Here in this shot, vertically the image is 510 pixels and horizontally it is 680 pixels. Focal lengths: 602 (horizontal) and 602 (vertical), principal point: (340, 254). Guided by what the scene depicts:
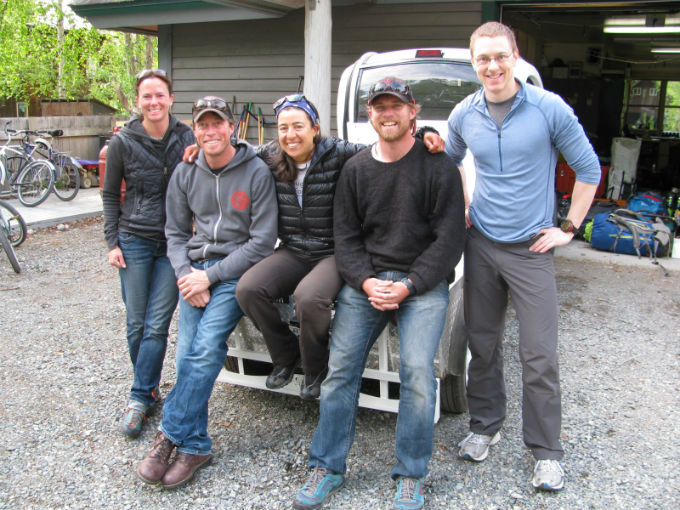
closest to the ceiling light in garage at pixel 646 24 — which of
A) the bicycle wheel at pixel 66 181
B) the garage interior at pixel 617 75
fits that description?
the garage interior at pixel 617 75

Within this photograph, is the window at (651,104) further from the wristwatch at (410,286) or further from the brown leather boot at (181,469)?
the brown leather boot at (181,469)

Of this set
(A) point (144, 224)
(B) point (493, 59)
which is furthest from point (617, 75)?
(A) point (144, 224)

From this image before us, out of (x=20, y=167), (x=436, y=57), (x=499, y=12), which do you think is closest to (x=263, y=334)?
(x=436, y=57)

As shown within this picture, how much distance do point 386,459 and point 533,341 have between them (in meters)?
0.98

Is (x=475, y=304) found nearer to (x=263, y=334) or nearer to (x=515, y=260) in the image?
(x=515, y=260)

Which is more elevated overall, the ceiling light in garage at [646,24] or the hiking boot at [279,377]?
the ceiling light in garage at [646,24]

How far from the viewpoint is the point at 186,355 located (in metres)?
3.01

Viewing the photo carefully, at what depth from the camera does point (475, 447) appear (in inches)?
121

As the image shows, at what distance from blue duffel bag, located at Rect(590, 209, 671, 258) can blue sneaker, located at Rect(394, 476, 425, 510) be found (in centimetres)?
558

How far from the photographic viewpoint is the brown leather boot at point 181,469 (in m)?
2.83

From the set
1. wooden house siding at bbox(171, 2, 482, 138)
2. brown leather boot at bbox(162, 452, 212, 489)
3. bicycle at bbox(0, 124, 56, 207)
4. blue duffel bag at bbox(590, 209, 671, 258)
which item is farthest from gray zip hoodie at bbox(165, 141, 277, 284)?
bicycle at bbox(0, 124, 56, 207)

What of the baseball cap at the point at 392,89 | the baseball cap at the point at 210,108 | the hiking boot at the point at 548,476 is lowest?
the hiking boot at the point at 548,476

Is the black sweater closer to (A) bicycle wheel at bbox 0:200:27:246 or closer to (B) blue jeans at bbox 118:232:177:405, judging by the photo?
(B) blue jeans at bbox 118:232:177:405

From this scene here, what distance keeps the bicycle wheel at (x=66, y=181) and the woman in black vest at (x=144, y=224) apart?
335 inches
